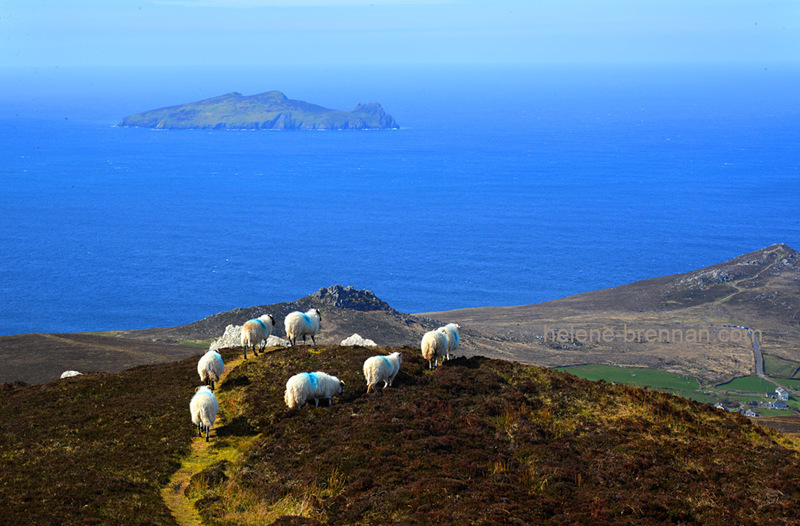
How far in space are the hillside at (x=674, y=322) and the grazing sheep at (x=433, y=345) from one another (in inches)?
2737

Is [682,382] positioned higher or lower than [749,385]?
higher

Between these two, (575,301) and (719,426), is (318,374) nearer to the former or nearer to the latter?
(719,426)

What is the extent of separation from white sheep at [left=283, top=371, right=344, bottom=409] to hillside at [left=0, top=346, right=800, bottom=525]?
20.7 inches

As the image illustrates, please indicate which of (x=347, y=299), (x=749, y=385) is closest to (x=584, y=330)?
(x=749, y=385)

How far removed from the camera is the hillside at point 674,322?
355 feet

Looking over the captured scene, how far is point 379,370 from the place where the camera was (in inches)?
1201

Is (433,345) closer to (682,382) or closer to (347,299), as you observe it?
(682,382)

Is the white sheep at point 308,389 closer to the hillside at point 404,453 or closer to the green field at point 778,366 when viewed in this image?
the hillside at point 404,453

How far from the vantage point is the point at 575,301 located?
5955 inches

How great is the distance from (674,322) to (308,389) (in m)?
116

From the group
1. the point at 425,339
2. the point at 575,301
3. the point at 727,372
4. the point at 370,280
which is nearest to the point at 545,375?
the point at 425,339

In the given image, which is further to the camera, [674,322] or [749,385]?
[674,322]

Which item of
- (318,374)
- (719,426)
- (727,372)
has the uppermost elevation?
(318,374)

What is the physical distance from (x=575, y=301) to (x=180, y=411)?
13107 cm
